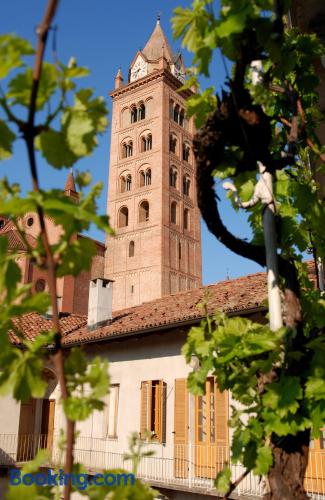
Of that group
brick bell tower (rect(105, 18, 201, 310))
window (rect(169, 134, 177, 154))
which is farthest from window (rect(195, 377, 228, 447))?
window (rect(169, 134, 177, 154))

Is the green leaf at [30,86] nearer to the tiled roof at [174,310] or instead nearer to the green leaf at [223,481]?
the green leaf at [223,481]

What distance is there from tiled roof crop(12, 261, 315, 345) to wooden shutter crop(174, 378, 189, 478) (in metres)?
1.72

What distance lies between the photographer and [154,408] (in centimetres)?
1312

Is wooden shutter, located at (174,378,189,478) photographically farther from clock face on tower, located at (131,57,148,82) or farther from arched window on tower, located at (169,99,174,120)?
clock face on tower, located at (131,57,148,82)

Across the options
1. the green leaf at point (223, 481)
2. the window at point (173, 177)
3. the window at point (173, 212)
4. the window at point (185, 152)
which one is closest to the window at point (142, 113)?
the window at point (185, 152)

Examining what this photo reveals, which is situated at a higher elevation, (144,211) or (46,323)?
(144,211)

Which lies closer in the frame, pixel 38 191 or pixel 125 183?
pixel 38 191

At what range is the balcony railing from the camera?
937cm

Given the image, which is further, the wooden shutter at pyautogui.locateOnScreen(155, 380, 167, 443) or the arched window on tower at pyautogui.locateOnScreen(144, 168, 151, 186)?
the arched window on tower at pyautogui.locateOnScreen(144, 168, 151, 186)

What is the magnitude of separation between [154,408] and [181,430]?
1148 mm

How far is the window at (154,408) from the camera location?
41.7ft

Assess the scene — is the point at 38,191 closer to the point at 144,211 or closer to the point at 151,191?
the point at 151,191

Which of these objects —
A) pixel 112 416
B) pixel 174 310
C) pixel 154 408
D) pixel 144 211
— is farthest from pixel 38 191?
pixel 144 211

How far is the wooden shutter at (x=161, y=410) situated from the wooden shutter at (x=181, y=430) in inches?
17.8
